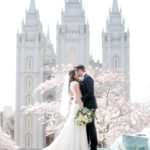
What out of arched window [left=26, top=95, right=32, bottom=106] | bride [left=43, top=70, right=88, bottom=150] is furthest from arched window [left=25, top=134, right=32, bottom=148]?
bride [left=43, top=70, right=88, bottom=150]

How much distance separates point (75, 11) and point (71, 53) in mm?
5172

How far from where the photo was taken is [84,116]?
715 centimetres

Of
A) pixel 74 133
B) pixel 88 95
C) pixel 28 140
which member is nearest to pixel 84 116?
pixel 88 95

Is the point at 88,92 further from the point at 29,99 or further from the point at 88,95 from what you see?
the point at 29,99

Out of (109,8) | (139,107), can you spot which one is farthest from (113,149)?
(109,8)

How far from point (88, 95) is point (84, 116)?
39 cm

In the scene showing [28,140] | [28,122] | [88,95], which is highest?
[88,95]

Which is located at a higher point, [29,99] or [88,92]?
[29,99]

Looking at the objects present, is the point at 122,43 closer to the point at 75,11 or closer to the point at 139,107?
the point at 75,11

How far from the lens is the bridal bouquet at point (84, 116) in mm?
7162

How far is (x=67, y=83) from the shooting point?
25.8 ft

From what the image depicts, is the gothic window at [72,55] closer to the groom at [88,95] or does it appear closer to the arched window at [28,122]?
the arched window at [28,122]

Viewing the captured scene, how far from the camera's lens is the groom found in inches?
286

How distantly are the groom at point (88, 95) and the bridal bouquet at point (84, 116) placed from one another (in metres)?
0.12
